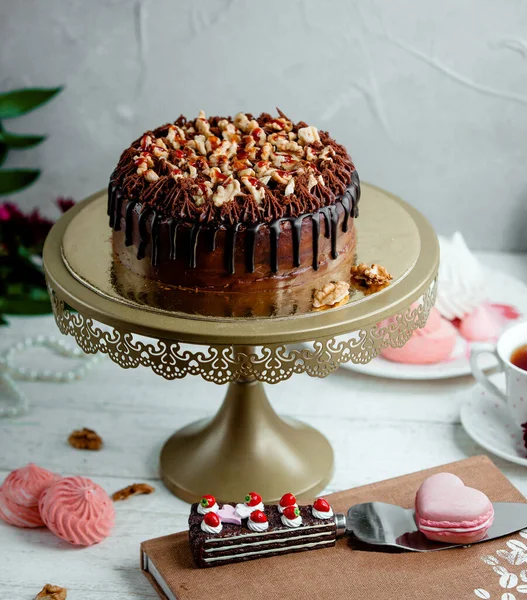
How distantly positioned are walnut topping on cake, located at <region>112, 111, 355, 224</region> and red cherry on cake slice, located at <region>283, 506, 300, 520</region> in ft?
1.41

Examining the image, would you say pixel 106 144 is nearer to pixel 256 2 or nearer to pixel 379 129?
pixel 256 2

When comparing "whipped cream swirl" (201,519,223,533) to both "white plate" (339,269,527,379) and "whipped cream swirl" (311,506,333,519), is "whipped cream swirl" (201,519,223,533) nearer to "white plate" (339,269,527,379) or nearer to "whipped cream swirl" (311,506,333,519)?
"whipped cream swirl" (311,506,333,519)

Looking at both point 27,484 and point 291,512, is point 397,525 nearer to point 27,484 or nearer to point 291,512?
point 291,512

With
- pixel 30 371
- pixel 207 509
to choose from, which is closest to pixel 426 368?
pixel 207 509

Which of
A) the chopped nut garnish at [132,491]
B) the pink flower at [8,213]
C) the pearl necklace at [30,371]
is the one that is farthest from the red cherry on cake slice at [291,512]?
the pink flower at [8,213]

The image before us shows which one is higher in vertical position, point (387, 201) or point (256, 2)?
point (256, 2)

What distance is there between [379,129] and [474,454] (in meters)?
0.94

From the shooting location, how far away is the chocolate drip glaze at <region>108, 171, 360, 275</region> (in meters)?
1.32

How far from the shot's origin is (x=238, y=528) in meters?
1.34

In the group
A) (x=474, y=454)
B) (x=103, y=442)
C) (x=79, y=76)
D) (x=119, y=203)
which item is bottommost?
(x=103, y=442)

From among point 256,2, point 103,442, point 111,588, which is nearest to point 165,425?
point 103,442

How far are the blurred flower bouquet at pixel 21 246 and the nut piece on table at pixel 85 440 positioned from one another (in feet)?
1.56

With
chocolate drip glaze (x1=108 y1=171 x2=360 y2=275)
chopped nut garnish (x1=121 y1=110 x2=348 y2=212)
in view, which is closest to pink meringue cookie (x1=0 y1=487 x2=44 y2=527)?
chocolate drip glaze (x1=108 y1=171 x2=360 y2=275)

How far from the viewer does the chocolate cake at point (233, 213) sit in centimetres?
133
